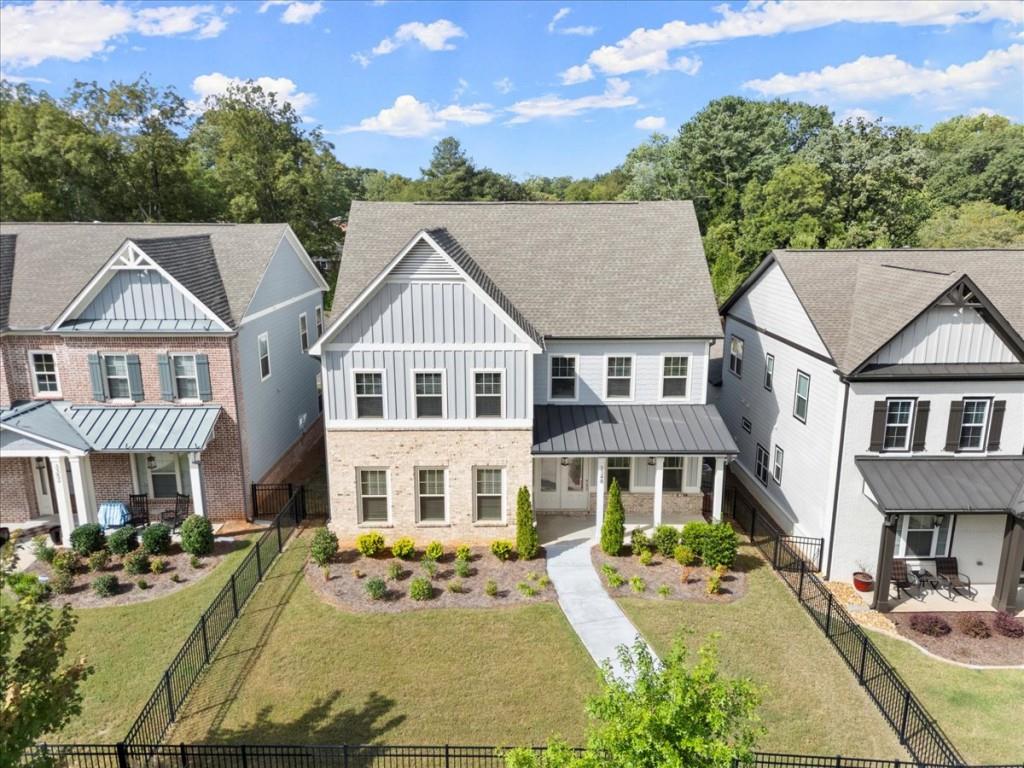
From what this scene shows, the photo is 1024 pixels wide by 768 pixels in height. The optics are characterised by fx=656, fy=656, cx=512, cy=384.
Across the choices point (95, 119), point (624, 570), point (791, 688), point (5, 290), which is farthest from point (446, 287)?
point (95, 119)

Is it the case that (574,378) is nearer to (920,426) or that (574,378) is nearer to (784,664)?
(920,426)

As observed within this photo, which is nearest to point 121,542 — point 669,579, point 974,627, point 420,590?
point 420,590

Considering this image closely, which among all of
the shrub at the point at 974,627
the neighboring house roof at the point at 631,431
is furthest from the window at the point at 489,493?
the shrub at the point at 974,627

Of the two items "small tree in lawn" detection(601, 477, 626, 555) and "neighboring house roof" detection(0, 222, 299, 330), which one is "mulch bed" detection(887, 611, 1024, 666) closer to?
"small tree in lawn" detection(601, 477, 626, 555)

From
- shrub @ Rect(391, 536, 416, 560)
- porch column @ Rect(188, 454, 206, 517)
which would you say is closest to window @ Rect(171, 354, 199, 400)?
porch column @ Rect(188, 454, 206, 517)

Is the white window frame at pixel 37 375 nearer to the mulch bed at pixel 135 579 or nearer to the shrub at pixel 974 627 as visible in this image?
the mulch bed at pixel 135 579

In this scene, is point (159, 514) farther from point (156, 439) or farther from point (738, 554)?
point (738, 554)

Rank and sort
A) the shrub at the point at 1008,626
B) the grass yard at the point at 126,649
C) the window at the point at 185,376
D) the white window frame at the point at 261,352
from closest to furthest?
the grass yard at the point at 126,649 < the shrub at the point at 1008,626 < the window at the point at 185,376 < the white window frame at the point at 261,352
